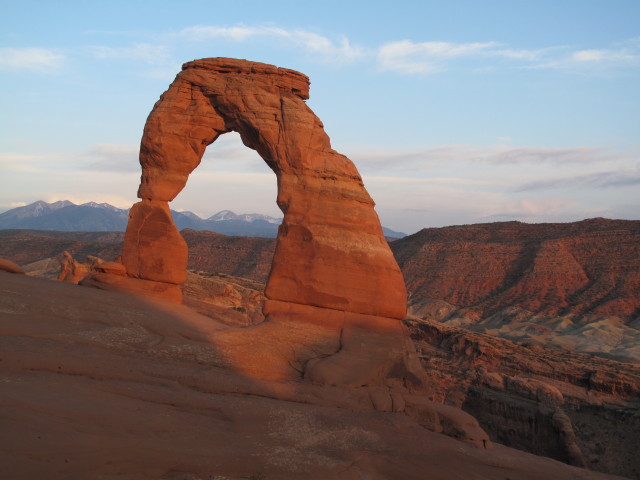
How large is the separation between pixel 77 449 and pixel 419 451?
574 centimetres

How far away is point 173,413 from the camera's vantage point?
9898mm

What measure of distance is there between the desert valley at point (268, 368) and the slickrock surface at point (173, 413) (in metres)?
0.04

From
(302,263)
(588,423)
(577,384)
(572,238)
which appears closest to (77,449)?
(302,263)

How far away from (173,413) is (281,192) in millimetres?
6505

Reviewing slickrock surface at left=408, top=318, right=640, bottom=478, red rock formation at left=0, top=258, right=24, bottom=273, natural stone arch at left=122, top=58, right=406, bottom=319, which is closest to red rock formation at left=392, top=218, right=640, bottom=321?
slickrock surface at left=408, top=318, right=640, bottom=478

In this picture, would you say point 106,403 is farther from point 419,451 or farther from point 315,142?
point 315,142

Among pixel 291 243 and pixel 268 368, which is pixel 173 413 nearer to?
pixel 268 368

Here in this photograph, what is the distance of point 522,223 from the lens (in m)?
73.7

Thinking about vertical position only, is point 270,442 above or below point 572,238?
below

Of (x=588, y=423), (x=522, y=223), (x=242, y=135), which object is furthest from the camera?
(x=522, y=223)

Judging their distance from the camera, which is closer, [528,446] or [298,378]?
[298,378]

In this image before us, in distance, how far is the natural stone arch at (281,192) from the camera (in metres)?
14.3

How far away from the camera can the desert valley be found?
872 cm

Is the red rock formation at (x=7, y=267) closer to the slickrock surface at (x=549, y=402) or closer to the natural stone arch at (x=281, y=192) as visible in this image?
the natural stone arch at (x=281, y=192)
